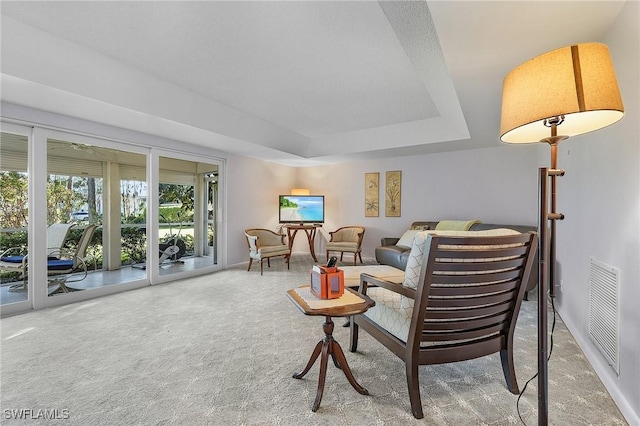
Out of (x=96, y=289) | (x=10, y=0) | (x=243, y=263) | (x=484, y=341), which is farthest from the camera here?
(x=243, y=263)

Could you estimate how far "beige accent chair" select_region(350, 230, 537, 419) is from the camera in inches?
55.9

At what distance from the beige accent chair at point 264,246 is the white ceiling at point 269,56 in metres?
1.94

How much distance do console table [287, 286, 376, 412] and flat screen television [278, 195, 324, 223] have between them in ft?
14.7

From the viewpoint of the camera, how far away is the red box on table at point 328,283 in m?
1.67

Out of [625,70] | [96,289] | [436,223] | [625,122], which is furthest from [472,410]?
[96,289]

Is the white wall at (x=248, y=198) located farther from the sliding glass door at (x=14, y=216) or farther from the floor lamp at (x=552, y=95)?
the floor lamp at (x=552, y=95)

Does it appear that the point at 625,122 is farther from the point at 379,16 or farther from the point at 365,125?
the point at 365,125

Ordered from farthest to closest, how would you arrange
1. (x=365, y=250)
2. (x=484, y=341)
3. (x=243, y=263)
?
(x=365, y=250)
(x=243, y=263)
(x=484, y=341)

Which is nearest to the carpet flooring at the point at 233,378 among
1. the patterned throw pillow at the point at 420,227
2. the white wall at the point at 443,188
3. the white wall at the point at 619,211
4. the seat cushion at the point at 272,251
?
the white wall at the point at 619,211

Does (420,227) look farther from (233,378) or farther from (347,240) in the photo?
(233,378)

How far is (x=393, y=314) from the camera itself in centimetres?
171

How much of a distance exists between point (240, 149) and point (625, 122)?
4.62 meters

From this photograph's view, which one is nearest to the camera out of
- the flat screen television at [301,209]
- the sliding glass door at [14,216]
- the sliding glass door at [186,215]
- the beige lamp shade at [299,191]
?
the sliding glass door at [14,216]

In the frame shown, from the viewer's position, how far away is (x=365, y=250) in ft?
20.2
